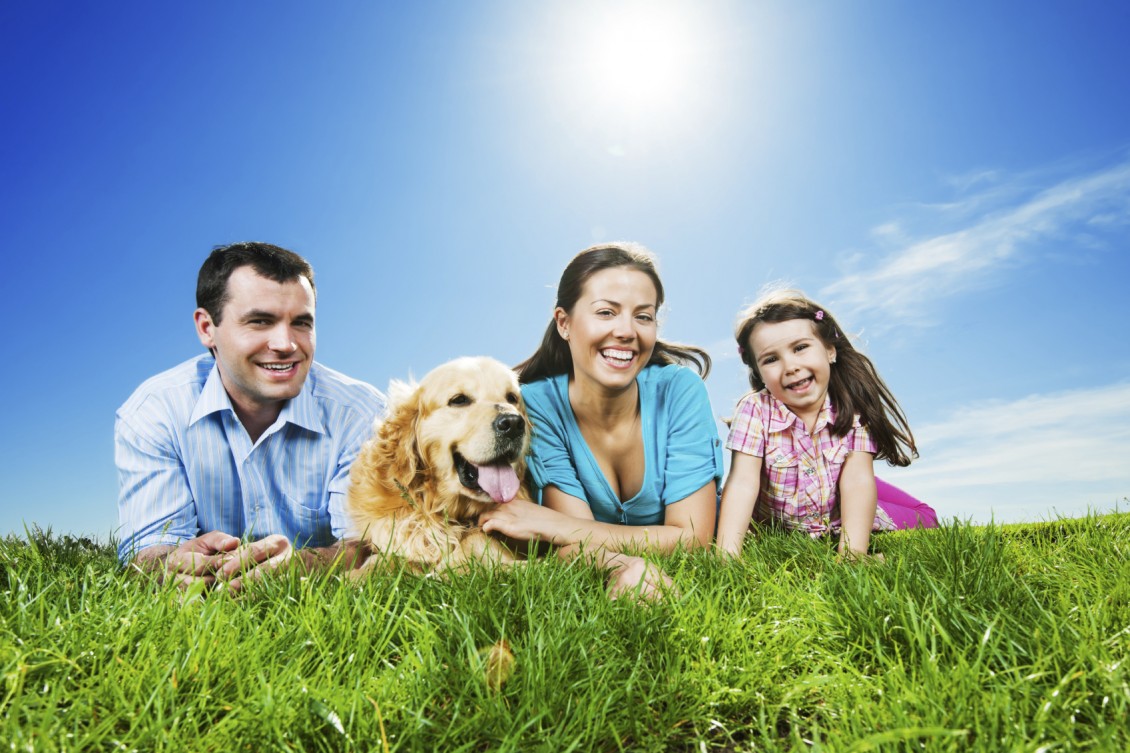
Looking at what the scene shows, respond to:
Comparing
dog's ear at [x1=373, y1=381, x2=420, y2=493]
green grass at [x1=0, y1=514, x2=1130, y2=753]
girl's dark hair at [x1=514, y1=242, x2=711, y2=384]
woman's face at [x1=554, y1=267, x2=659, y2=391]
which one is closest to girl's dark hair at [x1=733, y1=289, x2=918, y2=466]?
girl's dark hair at [x1=514, y1=242, x2=711, y2=384]

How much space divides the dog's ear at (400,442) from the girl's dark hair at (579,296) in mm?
1254

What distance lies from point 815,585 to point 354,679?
74.4 inches

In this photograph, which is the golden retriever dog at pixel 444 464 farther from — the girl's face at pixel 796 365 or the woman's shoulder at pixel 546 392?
the girl's face at pixel 796 365

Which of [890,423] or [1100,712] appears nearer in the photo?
[1100,712]

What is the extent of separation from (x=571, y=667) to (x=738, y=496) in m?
2.99

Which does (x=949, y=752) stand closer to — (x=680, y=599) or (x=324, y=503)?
(x=680, y=599)

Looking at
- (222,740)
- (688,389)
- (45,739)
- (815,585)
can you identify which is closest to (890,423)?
(688,389)

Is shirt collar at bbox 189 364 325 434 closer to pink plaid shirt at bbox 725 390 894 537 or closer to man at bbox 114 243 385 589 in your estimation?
man at bbox 114 243 385 589

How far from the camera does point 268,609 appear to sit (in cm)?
263

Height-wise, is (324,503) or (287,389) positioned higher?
(287,389)

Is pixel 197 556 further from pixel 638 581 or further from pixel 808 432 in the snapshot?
pixel 808 432

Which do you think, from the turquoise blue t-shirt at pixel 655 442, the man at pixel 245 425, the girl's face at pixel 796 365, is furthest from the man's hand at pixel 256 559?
the girl's face at pixel 796 365

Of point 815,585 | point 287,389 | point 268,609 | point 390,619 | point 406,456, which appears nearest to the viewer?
point 390,619

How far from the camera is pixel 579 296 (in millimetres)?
4809
